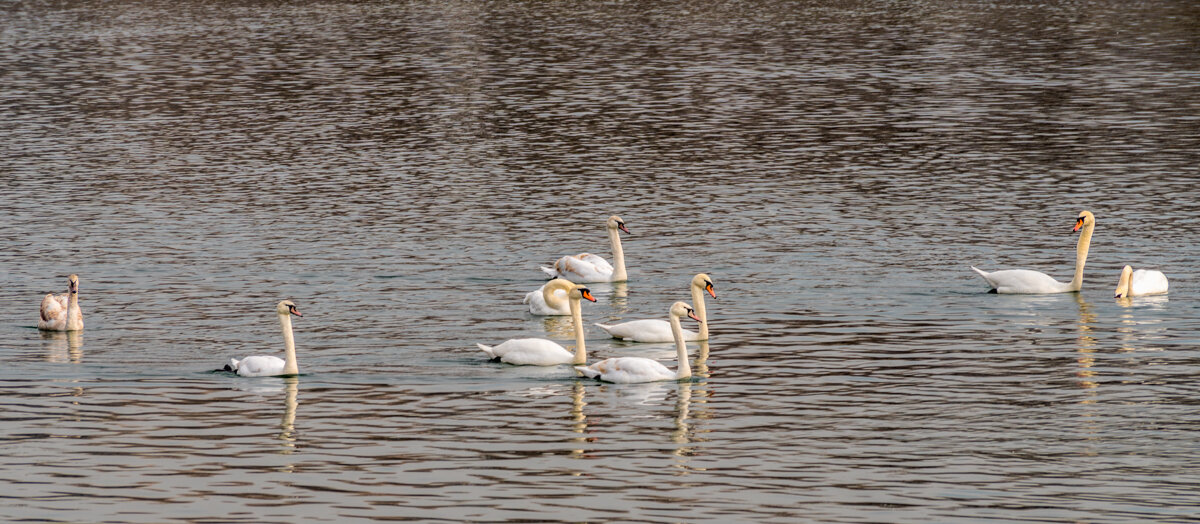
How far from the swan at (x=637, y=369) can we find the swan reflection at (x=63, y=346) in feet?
23.2

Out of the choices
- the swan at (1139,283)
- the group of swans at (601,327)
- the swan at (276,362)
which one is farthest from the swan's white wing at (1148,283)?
the swan at (276,362)

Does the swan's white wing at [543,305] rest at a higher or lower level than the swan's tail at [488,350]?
lower

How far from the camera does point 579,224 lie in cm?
3731

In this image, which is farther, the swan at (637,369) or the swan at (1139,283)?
the swan at (1139,283)

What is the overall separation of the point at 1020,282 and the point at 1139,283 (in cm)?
179

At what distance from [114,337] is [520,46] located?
2143 inches

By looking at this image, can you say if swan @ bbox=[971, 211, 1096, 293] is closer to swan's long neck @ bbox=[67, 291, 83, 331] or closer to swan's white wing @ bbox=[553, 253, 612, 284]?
swan's white wing @ bbox=[553, 253, 612, 284]

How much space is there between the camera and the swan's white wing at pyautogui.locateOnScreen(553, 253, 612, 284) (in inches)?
1217

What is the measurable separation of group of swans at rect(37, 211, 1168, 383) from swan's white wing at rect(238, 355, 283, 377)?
13 mm

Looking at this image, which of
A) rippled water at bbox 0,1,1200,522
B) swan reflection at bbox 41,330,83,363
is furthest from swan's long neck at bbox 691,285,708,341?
swan reflection at bbox 41,330,83,363

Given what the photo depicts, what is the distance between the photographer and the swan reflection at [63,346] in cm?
2517

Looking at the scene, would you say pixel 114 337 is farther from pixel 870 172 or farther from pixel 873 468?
pixel 870 172

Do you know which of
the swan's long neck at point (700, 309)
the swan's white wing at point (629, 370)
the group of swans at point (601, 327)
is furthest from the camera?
the swan's long neck at point (700, 309)

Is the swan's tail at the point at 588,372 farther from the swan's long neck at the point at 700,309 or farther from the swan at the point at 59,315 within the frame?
the swan at the point at 59,315
